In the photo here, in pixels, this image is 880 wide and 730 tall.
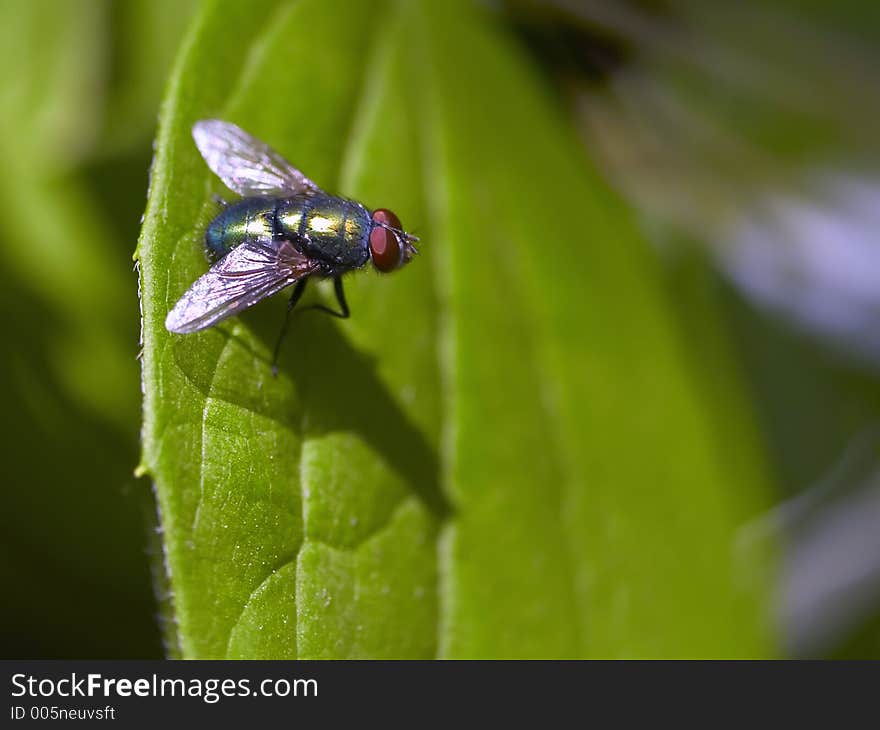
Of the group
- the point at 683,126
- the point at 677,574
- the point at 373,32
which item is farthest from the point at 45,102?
the point at 677,574

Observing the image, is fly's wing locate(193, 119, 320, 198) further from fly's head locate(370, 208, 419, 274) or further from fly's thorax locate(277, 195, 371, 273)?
fly's head locate(370, 208, 419, 274)

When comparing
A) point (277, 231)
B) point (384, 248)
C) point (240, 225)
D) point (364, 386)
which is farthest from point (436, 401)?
point (240, 225)

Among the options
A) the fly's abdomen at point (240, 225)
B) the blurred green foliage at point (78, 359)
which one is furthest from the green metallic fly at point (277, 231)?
the blurred green foliage at point (78, 359)

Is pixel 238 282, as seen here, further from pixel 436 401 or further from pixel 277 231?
pixel 436 401

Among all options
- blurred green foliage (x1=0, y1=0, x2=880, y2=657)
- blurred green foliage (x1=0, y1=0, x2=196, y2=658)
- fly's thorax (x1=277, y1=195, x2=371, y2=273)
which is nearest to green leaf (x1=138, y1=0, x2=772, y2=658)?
blurred green foliage (x1=0, y1=0, x2=880, y2=657)

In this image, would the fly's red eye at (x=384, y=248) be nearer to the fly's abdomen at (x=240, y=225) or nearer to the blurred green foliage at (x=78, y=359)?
the fly's abdomen at (x=240, y=225)

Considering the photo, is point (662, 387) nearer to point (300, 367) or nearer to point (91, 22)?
point (300, 367)
